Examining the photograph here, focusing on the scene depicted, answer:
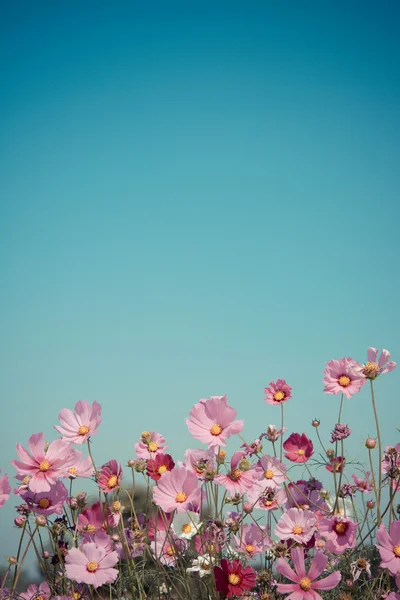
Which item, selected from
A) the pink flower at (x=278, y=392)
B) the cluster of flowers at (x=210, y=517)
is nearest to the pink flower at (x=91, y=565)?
the cluster of flowers at (x=210, y=517)

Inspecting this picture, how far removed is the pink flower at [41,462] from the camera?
1619 mm

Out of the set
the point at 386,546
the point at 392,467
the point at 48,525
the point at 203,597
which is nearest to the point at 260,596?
the point at 203,597

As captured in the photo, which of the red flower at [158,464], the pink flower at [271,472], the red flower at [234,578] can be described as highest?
the red flower at [158,464]

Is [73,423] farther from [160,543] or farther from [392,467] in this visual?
[392,467]

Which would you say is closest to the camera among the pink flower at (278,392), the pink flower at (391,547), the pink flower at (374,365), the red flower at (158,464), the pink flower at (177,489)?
the pink flower at (391,547)

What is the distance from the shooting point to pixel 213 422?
65.2 inches

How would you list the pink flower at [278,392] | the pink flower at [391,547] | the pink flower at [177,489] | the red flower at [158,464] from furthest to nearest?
1. the pink flower at [278,392]
2. the red flower at [158,464]
3. the pink flower at [177,489]
4. the pink flower at [391,547]

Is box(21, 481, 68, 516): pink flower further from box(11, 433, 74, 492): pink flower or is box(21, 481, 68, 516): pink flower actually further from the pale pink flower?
the pale pink flower

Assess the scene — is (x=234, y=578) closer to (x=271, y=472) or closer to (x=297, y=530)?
(x=297, y=530)

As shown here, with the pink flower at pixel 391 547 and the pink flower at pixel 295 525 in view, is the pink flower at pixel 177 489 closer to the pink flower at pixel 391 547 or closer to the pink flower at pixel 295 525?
the pink flower at pixel 295 525

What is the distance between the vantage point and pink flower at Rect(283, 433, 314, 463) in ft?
7.13

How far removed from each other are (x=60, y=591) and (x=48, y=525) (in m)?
0.29

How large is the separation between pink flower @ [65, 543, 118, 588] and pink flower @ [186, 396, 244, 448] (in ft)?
1.30

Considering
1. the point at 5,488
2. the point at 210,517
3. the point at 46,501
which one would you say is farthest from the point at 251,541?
the point at 5,488
